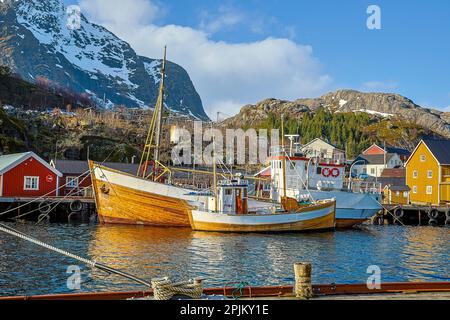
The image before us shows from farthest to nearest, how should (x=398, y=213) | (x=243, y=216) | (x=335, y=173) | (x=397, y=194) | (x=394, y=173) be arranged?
1. (x=394, y=173)
2. (x=397, y=194)
3. (x=398, y=213)
4. (x=335, y=173)
5. (x=243, y=216)

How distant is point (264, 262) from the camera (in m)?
23.4

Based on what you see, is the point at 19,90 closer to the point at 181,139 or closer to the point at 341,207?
the point at 181,139

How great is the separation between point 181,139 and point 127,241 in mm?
59357

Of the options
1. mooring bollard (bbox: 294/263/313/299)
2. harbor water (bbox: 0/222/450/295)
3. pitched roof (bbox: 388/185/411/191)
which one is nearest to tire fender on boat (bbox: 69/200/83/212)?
harbor water (bbox: 0/222/450/295)

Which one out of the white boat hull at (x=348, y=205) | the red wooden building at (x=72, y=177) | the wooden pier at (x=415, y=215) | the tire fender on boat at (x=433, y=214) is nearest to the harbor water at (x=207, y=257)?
the white boat hull at (x=348, y=205)

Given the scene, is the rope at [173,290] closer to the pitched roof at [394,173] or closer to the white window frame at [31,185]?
the white window frame at [31,185]

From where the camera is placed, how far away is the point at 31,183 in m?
45.8

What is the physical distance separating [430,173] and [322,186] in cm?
2486

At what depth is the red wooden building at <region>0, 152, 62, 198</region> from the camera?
Result: 44.3 meters

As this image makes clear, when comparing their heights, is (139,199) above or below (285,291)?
above

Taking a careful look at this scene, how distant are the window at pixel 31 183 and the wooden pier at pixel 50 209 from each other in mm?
2225

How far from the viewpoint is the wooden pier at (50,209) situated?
4225 centimetres

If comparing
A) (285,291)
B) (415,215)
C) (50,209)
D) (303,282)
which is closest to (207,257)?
(285,291)

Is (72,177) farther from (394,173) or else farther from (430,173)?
(394,173)
